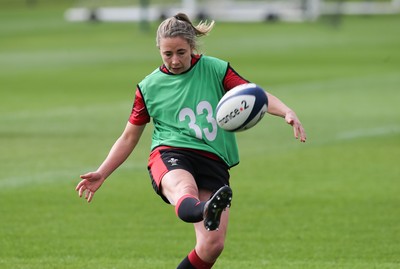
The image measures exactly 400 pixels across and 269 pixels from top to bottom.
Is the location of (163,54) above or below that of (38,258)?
above

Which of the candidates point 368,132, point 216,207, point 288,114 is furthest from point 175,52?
point 368,132

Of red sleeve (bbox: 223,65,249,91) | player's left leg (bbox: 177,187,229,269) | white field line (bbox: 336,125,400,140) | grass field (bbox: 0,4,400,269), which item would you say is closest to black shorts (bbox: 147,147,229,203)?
player's left leg (bbox: 177,187,229,269)

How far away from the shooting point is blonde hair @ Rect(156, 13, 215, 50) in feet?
27.2

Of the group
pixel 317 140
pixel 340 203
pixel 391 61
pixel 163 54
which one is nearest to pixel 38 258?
pixel 163 54

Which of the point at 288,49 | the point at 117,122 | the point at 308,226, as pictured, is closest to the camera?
the point at 308,226

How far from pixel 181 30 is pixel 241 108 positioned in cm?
81

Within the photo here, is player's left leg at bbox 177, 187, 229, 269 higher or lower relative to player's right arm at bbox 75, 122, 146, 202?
lower

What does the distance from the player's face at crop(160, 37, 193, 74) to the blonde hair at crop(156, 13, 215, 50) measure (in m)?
0.04

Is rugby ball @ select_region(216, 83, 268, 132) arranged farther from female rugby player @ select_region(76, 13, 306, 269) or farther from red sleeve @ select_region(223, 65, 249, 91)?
red sleeve @ select_region(223, 65, 249, 91)

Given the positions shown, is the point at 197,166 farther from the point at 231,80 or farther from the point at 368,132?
the point at 368,132

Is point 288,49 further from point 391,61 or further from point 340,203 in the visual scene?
point 340,203

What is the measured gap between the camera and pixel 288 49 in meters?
43.2

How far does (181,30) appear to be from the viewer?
830cm

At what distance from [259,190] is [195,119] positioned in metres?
6.21
